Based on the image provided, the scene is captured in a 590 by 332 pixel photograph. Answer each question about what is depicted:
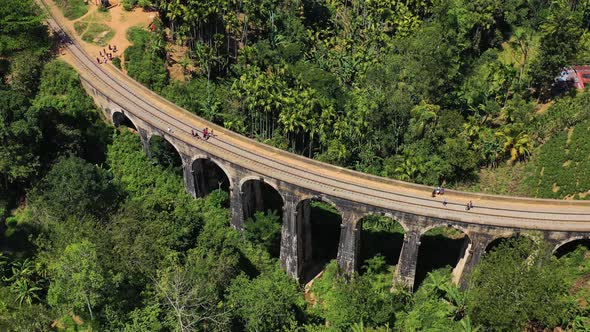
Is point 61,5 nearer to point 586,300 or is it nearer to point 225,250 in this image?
point 225,250

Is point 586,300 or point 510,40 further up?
point 510,40

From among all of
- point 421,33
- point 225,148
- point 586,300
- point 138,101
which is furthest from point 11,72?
point 586,300

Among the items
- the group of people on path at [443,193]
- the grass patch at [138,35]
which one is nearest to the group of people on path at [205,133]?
the grass patch at [138,35]

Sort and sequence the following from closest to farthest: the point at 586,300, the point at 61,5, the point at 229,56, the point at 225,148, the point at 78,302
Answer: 1. the point at 78,302
2. the point at 586,300
3. the point at 225,148
4. the point at 229,56
5. the point at 61,5

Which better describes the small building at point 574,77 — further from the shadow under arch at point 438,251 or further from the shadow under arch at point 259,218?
the shadow under arch at point 259,218

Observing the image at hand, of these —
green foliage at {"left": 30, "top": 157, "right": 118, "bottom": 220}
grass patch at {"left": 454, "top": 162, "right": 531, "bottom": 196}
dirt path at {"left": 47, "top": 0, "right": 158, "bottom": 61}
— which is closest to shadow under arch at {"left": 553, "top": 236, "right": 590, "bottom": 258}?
grass patch at {"left": 454, "top": 162, "right": 531, "bottom": 196}

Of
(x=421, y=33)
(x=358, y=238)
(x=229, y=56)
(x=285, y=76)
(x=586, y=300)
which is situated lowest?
(x=586, y=300)
